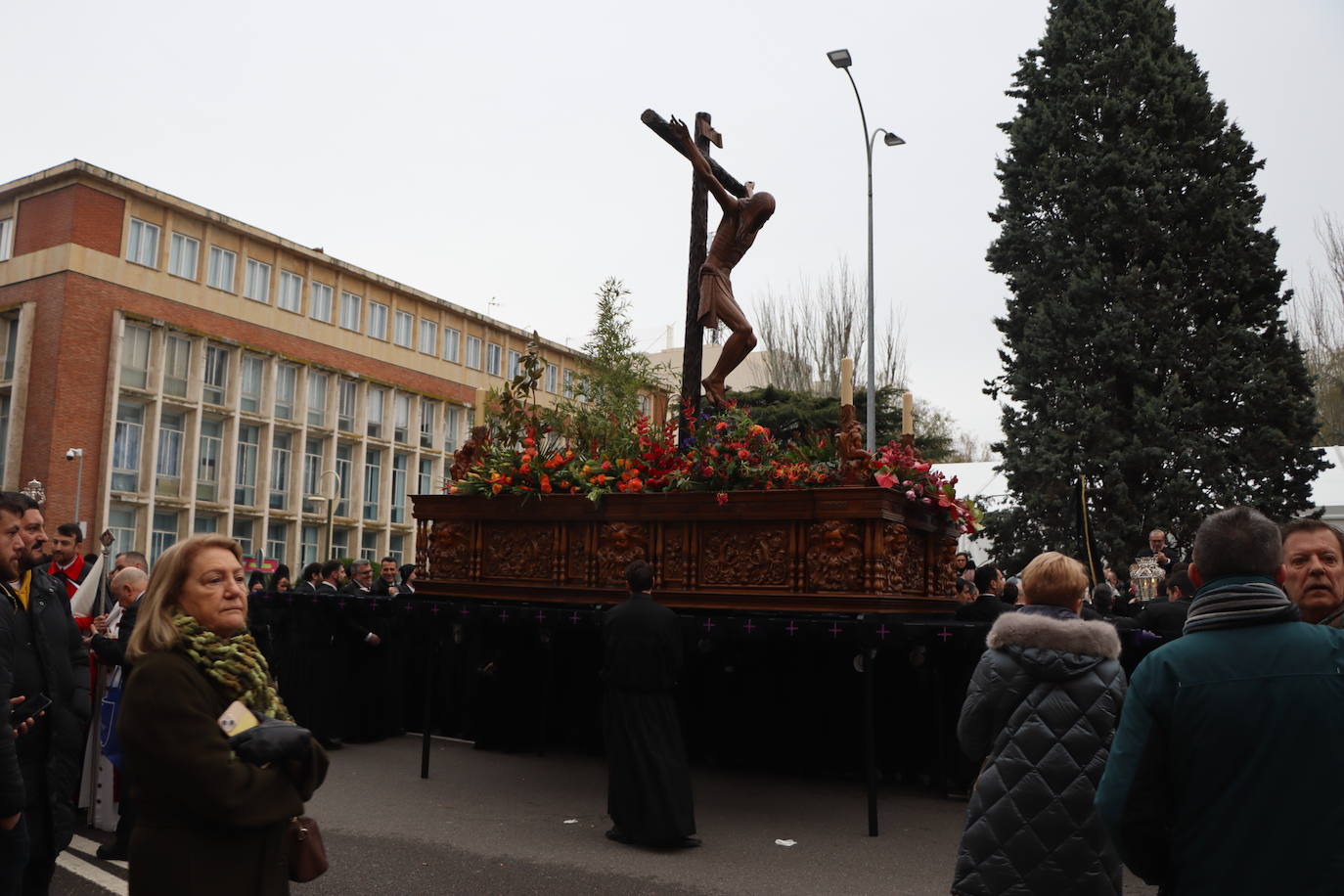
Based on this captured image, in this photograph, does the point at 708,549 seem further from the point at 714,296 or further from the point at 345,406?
the point at 345,406

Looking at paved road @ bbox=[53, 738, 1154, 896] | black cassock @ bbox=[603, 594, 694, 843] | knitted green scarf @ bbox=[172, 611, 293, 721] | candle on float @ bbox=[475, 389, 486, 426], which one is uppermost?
candle on float @ bbox=[475, 389, 486, 426]

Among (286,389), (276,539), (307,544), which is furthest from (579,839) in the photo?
(307,544)

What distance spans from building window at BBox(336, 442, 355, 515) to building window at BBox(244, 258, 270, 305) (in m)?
8.61

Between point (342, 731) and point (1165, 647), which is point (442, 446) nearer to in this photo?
point (342, 731)

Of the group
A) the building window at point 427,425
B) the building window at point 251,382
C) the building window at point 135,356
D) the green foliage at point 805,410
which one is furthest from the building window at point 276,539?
the green foliage at point 805,410

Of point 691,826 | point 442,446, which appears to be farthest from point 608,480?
point 442,446

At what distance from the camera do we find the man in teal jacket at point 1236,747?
2.90 meters

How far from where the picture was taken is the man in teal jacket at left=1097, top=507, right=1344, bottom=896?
2.90 m

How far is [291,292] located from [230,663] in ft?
169

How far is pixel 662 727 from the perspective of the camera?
312 inches

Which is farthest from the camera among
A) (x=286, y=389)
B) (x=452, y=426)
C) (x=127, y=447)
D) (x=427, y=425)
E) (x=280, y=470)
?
(x=452, y=426)

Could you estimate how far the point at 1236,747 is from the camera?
9.70 feet

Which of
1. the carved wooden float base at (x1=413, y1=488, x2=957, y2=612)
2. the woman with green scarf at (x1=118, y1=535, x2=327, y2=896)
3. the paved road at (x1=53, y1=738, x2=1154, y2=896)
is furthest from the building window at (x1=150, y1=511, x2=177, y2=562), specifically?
the woman with green scarf at (x1=118, y1=535, x2=327, y2=896)

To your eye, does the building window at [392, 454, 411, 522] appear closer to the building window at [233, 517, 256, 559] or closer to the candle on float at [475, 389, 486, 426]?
the building window at [233, 517, 256, 559]
